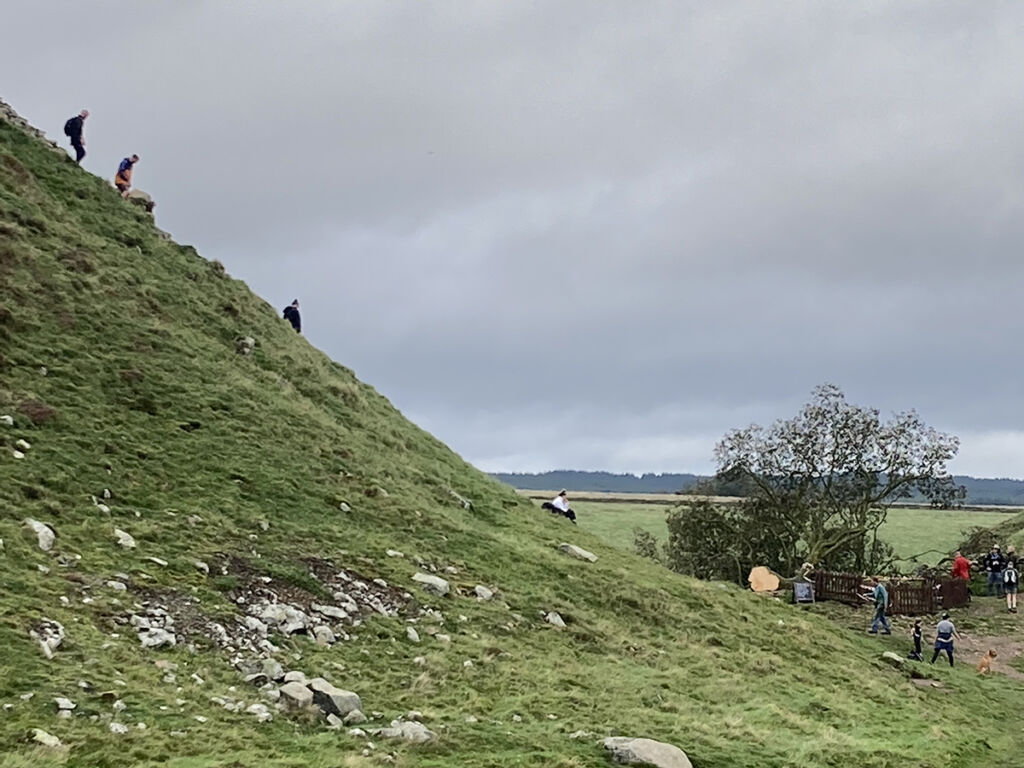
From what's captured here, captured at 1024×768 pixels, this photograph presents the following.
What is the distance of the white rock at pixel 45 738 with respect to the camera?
10.1 m

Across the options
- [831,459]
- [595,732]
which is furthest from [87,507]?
[831,459]

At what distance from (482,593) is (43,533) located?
10084 mm

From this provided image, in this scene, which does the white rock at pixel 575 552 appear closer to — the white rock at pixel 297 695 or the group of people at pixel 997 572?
the white rock at pixel 297 695

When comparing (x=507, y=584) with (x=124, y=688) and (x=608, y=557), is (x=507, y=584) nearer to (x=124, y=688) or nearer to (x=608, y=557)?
(x=608, y=557)

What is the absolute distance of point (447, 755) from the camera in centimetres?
1286

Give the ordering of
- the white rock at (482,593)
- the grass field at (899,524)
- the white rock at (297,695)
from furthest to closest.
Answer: the grass field at (899,524) < the white rock at (482,593) < the white rock at (297,695)

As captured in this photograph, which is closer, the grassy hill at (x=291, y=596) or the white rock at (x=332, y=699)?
the grassy hill at (x=291, y=596)

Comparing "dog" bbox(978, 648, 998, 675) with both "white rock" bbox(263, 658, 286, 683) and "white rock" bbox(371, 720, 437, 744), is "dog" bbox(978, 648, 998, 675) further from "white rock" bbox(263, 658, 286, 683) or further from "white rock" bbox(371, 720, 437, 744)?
"white rock" bbox(263, 658, 286, 683)

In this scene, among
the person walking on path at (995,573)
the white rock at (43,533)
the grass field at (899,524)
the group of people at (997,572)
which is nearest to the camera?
the white rock at (43,533)

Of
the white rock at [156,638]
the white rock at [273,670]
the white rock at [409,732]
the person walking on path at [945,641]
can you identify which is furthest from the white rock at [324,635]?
the person walking on path at [945,641]

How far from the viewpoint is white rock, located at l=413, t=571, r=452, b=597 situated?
2100 cm

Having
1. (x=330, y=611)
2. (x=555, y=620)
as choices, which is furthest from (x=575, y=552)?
(x=330, y=611)

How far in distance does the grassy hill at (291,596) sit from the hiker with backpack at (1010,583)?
13.1 m

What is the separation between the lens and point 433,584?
21.2 meters
